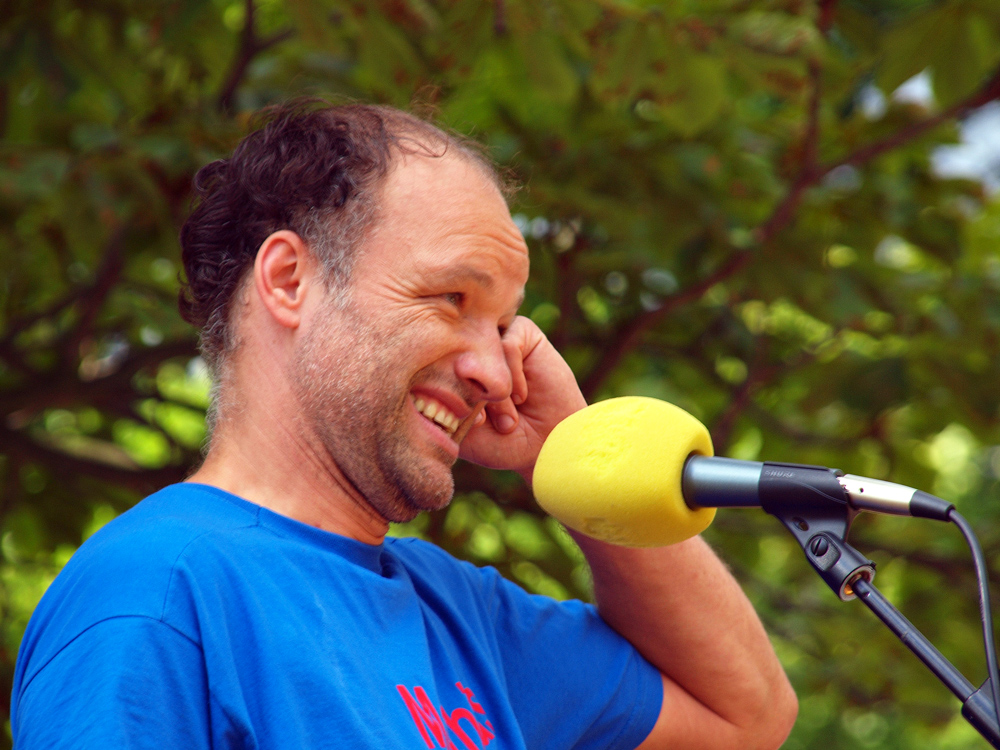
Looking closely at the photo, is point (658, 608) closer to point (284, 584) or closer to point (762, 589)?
point (284, 584)

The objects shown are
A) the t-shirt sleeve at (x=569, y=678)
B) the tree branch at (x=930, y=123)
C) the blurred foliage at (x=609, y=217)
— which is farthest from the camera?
the tree branch at (x=930, y=123)

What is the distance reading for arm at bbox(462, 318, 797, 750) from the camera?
1.88 meters

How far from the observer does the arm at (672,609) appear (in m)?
1.88

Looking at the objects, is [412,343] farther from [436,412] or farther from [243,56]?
[243,56]

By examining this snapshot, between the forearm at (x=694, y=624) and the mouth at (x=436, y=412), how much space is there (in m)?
0.42

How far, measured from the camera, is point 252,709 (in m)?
1.23

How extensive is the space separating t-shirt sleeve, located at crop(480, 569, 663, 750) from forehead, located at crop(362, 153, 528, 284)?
64 cm

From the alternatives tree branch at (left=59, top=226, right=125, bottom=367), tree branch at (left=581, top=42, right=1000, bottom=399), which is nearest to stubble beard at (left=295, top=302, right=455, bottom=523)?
tree branch at (left=59, top=226, right=125, bottom=367)

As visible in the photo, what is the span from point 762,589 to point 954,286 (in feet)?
6.07

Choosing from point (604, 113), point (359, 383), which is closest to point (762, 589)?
point (604, 113)

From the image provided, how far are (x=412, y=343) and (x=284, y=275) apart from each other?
0.25 meters

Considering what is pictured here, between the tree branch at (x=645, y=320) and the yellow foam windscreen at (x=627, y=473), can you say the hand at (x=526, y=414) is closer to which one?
the yellow foam windscreen at (x=627, y=473)

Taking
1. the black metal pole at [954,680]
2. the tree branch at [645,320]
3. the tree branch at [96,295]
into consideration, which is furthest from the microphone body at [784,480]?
the tree branch at [96,295]

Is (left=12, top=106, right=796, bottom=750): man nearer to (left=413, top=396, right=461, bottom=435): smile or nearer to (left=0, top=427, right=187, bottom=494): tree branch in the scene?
(left=413, top=396, right=461, bottom=435): smile
